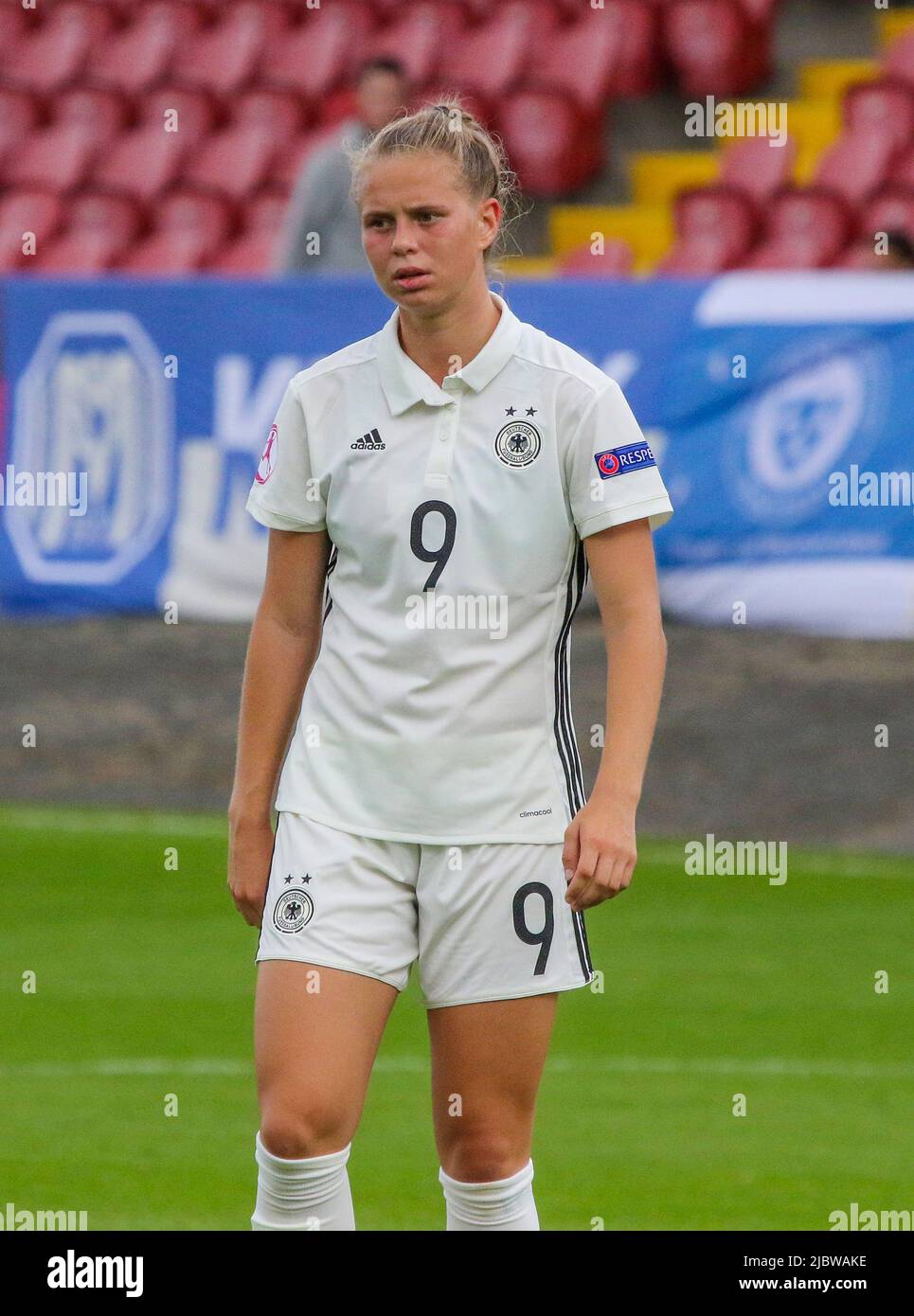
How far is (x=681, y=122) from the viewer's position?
17016 mm

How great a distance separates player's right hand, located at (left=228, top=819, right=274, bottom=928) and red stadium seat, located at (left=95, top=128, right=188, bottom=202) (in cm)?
1332

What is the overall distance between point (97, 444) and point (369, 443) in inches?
320

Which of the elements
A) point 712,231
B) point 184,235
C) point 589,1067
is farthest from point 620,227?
point 589,1067

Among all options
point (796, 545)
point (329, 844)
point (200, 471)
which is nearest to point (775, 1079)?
point (329, 844)

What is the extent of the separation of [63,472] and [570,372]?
324 inches

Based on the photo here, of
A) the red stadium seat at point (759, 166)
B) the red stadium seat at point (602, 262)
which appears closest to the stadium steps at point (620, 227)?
the red stadium seat at point (602, 262)

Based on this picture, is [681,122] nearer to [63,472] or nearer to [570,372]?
[63,472]

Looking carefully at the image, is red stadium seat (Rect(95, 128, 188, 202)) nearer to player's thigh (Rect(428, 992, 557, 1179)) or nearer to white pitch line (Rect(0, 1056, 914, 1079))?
white pitch line (Rect(0, 1056, 914, 1079))

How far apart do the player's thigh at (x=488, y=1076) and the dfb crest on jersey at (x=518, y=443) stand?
2.92ft

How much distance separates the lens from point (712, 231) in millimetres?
14750

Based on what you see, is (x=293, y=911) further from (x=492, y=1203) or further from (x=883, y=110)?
(x=883, y=110)

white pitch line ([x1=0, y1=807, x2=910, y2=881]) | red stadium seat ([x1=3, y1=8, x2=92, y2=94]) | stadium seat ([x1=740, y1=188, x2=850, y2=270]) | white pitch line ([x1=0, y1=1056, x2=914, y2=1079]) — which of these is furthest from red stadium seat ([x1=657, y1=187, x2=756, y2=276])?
white pitch line ([x1=0, y1=1056, x2=914, y2=1079])

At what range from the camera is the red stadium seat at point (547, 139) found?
16219 mm

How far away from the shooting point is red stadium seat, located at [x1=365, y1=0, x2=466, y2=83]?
16688 mm
